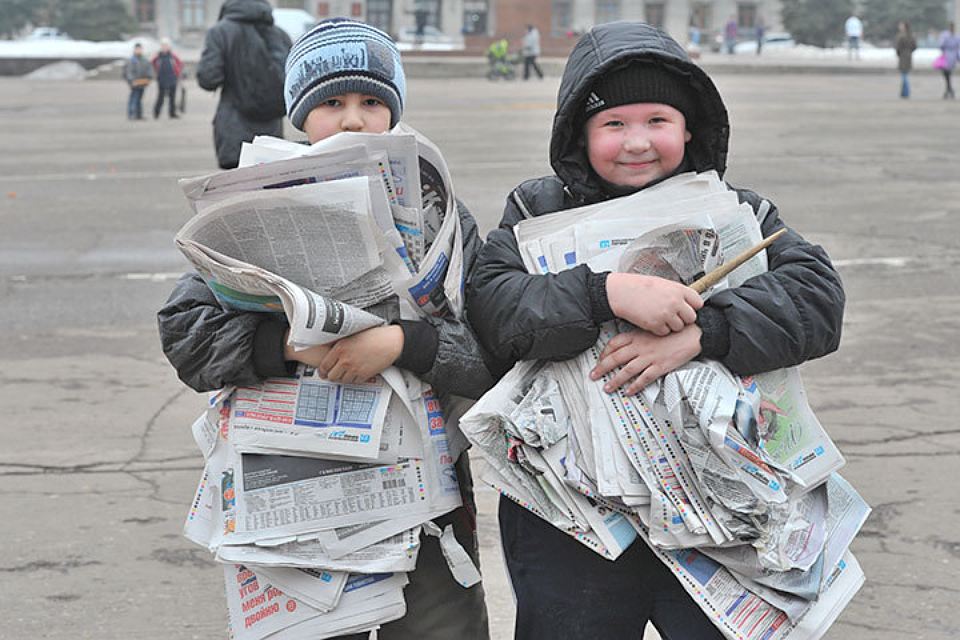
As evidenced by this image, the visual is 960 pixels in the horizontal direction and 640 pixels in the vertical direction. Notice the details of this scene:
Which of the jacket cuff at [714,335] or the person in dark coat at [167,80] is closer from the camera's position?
the jacket cuff at [714,335]

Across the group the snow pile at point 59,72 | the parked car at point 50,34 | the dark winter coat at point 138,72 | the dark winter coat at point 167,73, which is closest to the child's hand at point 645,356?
the dark winter coat at point 138,72

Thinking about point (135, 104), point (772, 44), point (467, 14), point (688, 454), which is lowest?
point (772, 44)

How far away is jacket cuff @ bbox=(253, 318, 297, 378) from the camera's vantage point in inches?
98.7

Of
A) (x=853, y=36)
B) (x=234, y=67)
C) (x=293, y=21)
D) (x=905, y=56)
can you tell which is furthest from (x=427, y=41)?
(x=234, y=67)

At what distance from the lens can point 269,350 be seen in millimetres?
2506

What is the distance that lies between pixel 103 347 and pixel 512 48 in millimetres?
50692

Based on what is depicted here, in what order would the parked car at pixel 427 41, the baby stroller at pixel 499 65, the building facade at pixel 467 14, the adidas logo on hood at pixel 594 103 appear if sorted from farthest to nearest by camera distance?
the building facade at pixel 467 14 → the parked car at pixel 427 41 → the baby stroller at pixel 499 65 → the adidas logo on hood at pixel 594 103

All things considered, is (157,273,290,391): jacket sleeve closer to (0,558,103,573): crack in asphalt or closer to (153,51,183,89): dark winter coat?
(0,558,103,573): crack in asphalt

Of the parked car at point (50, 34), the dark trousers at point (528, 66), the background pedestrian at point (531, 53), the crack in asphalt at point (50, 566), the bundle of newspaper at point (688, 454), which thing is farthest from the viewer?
the parked car at point (50, 34)

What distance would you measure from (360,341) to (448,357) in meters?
0.17

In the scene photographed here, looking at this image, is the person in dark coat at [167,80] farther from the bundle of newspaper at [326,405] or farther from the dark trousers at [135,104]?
the bundle of newspaper at [326,405]

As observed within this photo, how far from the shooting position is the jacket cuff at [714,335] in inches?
94.0

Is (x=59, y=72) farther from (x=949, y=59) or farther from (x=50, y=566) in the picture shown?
(x=50, y=566)

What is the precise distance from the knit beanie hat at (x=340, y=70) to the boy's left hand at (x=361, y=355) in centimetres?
49
